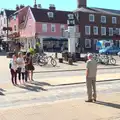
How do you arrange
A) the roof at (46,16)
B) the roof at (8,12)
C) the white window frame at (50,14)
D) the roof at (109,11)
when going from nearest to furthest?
the roof at (46,16)
the white window frame at (50,14)
the roof at (109,11)
the roof at (8,12)

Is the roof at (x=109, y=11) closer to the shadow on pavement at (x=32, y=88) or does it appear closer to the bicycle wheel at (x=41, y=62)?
the bicycle wheel at (x=41, y=62)

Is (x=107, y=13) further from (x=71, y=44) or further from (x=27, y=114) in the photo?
(x=27, y=114)

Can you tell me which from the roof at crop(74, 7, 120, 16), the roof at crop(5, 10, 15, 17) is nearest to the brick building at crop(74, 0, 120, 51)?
the roof at crop(74, 7, 120, 16)

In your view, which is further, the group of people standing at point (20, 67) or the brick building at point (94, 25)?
the brick building at point (94, 25)

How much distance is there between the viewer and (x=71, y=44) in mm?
34031

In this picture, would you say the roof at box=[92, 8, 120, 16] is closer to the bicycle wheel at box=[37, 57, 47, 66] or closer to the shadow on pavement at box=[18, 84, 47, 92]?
the bicycle wheel at box=[37, 57, 47, 66]

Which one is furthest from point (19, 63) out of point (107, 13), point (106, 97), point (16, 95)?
point (107, 13)

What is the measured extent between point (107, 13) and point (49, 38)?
13459mm

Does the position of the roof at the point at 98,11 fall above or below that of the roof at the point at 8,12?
below

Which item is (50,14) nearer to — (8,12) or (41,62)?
(8,12)

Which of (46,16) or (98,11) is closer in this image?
(46,16)

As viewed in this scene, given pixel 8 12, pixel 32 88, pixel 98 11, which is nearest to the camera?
pixel 32 88

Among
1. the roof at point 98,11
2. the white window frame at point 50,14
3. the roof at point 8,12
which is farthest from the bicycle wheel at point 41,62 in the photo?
the roof at point 8,12

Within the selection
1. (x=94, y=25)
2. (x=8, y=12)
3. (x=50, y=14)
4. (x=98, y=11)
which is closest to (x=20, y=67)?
(x=50, y=14)
